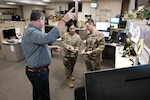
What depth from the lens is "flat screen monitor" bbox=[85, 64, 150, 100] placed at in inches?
19.5

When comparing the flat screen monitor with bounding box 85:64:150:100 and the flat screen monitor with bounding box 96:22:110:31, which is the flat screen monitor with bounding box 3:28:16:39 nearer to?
the flat screen monitor with bounding box 96:22:110:31

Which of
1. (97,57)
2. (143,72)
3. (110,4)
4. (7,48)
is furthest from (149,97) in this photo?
(110,4)

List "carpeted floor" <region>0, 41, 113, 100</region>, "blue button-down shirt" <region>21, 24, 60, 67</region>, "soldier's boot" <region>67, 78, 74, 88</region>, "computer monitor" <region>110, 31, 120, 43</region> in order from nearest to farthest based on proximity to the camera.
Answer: "blue button-down shirt" <region>21, 24, 60, 67</region> → "carpeted floor" <region>0, 41, 113, 100</region> → "soldier's boot" <region>67, 78, 74, 88</region> → "computer monitor" <region>110, 31, 120, 43</region>

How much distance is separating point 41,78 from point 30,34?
588mm

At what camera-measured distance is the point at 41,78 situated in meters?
1.64

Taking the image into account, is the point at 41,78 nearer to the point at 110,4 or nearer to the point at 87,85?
the point at 87,85

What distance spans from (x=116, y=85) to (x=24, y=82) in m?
2.75

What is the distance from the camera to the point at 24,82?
285cm

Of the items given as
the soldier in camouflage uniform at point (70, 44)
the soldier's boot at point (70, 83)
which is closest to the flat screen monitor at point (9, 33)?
the soldier in camouflage uniform at point (70, 44)

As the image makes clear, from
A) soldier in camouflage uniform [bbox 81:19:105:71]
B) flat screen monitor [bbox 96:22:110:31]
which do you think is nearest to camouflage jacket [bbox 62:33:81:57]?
A: soldier in camouflage uniform [bbox 81:19:105:71]

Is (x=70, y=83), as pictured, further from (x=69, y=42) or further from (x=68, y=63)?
(x=69, y=42)

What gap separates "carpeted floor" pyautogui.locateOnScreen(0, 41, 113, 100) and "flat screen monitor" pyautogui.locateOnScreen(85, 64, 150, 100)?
4.19 ft

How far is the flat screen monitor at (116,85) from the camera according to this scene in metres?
0.50

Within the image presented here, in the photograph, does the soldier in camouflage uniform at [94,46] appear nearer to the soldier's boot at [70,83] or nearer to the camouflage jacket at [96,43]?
the camouflage jacket at [96,43]
